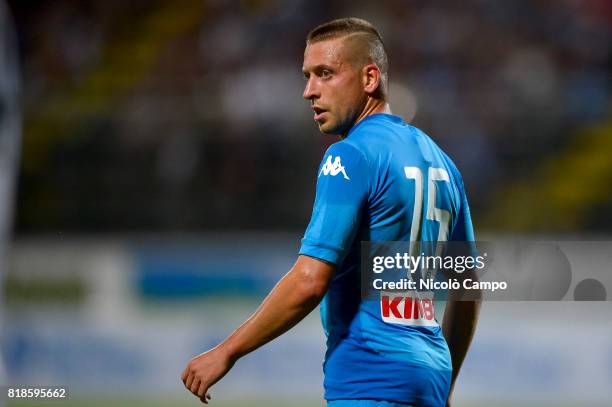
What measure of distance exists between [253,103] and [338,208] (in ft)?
26.6

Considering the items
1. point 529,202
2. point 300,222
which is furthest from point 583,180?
point 300,222

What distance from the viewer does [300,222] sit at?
32.2ft

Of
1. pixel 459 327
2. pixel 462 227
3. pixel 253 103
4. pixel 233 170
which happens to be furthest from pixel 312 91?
pixel 253 103

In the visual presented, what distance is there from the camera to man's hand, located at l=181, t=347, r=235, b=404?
2.90 metres

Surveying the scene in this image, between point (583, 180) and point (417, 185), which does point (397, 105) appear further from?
point (417, 185)

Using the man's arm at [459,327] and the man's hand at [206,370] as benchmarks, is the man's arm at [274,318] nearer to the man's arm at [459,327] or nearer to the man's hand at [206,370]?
the man's hand at [206,370]

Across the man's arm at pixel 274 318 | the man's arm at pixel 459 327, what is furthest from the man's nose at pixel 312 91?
the man's arm at pixel 459 327

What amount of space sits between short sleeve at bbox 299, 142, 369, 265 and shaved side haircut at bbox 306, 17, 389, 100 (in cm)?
41

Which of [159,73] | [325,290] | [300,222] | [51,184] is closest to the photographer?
[325,290]

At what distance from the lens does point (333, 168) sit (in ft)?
9.68

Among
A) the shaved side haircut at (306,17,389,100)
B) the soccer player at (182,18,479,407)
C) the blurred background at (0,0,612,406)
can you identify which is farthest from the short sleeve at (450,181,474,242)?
the blurred background at (0,0,612,406)

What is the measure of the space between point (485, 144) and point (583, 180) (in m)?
1.13

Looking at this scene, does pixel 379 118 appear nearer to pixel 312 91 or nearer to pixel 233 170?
pixel 312 91

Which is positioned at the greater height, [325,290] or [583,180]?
[583,180]
